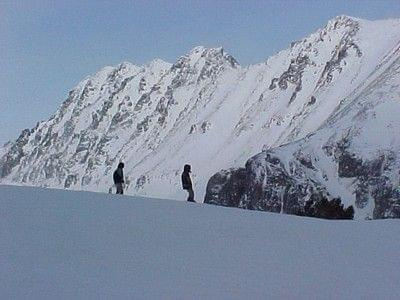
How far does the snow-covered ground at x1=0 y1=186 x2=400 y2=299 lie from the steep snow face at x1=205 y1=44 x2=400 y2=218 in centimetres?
8988

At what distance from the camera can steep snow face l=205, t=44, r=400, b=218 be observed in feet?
378

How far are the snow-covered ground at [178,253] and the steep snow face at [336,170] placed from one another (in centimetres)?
8988

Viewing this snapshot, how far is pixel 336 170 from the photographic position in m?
130

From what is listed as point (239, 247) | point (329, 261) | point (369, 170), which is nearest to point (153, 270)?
point (239, 247)

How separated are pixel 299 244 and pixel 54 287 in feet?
18.5

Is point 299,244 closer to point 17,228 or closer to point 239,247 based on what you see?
point 239,247

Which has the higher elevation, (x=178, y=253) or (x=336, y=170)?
(x=336, y=170)

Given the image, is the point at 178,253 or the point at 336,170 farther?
the point at 336,170

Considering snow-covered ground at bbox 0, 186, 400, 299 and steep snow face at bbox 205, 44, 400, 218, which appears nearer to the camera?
snow-covered ground at bbox 0, 186, 400, 299

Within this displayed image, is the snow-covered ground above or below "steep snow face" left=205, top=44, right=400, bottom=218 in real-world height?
below

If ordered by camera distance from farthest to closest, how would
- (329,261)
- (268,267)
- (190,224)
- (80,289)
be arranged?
(190,224) < (329,261) < (268,267) < (80,289)

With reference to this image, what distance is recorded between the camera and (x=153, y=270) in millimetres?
11570

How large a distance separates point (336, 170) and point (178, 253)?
120 metres

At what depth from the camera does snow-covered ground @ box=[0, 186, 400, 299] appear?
10717 mm
